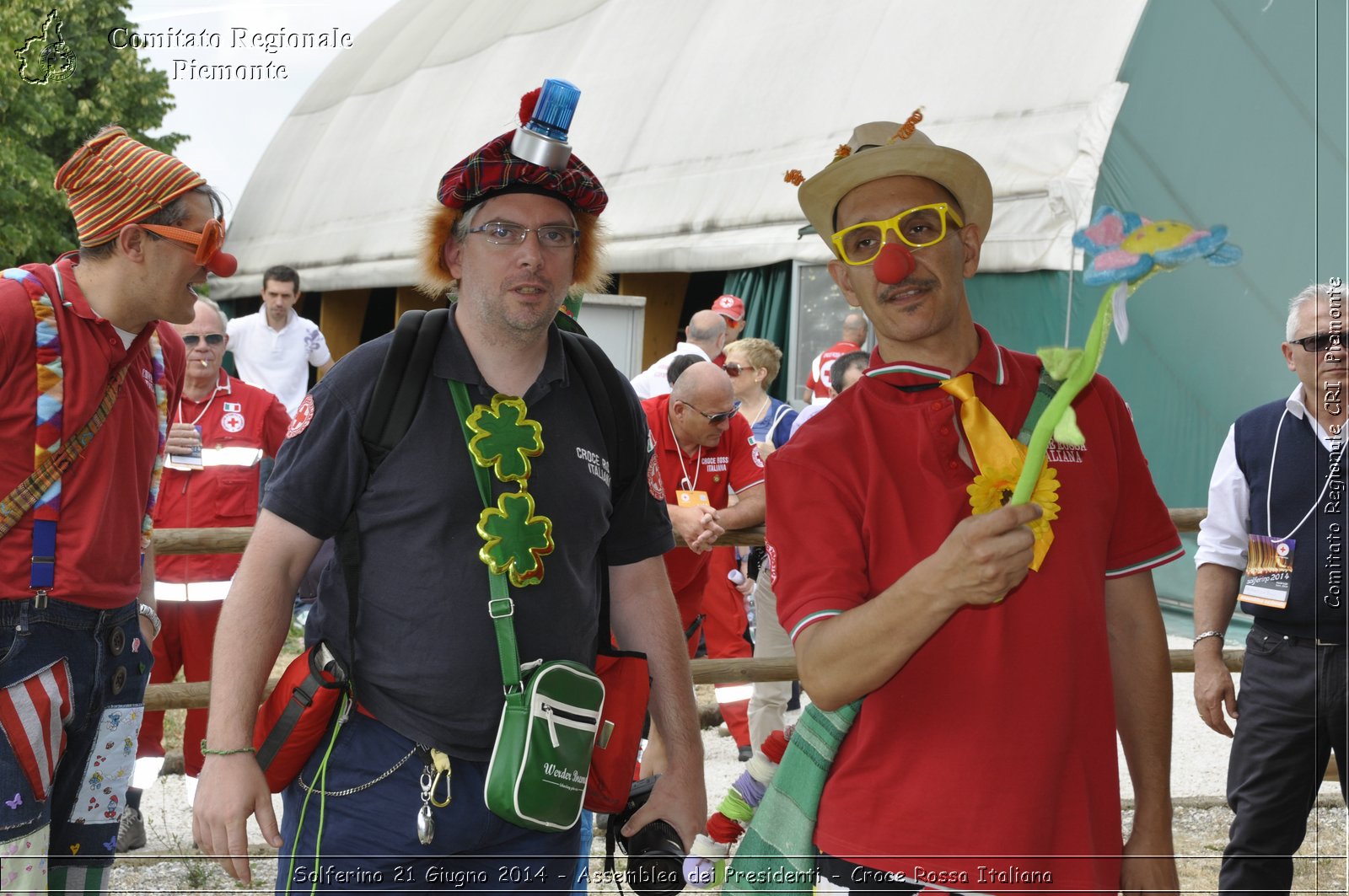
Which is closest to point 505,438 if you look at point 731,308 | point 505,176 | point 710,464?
point 505,176

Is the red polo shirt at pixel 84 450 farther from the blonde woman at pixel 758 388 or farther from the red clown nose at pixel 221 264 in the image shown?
the blonde woman at pixel 758 388

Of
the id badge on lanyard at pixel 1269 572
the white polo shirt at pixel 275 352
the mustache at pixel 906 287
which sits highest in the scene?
the white polo shirt at pixel 275 352

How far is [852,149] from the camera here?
257cm

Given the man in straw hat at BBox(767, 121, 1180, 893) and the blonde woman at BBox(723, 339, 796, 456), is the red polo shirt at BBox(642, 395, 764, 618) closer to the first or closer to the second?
the blonde woman at BBox(723, 339, 796, 456)

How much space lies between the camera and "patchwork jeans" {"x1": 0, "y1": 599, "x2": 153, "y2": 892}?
309 centimetres

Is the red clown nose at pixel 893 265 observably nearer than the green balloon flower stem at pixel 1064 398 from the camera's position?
No

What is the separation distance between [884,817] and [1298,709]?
2764 mm

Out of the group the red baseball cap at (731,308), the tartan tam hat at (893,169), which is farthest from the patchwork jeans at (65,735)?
the red baseball cap at (731,308)

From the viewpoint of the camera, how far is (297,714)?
2.54m

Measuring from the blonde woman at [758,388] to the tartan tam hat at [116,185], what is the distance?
17.7 feet

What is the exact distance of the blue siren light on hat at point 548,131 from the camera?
2688mm

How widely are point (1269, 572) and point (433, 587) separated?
3.06 metres

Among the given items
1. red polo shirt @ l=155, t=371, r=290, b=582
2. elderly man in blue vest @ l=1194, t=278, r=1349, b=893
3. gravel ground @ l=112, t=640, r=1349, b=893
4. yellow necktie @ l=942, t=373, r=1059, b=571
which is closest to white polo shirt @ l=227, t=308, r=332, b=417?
red polo shirt @ l=155, t=371, r=290, b=582

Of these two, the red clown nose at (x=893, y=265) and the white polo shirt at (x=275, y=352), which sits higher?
the white polo shirt at (x=275, y=352)
